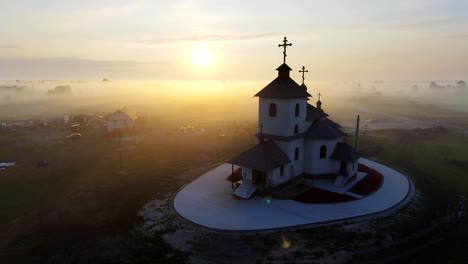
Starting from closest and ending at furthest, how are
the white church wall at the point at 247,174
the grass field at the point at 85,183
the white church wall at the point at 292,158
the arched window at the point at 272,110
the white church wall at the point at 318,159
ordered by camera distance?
the grass field at the point at 85,183 → the white church wall at the point at 247,174 → the white church wall at the point at 292,158 → the arched window at the point at 272,110 → the white church wall at the point at 318,159

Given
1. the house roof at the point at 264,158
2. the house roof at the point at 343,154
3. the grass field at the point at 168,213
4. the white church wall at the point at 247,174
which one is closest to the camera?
the grass field at the point at 168,213

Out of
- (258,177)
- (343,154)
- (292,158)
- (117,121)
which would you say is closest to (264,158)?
(258,177)

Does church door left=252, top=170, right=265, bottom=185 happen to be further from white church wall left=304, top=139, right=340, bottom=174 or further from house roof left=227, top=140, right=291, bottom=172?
white church wall left=304, top=139, right=340, bottom=174

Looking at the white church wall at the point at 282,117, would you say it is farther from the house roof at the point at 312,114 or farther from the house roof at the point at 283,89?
the house roof at the point at 312,114

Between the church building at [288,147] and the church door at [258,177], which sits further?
the church door at [258,177]

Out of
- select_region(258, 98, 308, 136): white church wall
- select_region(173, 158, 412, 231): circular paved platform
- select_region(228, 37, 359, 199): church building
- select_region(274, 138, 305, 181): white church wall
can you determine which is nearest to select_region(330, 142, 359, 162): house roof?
select_region(228, 37, 359, 199): church building

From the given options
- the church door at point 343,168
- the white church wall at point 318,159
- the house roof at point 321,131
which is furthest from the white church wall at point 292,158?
the church door at point 343,168

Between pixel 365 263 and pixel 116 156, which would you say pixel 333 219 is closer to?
pixel 365 263
